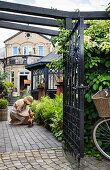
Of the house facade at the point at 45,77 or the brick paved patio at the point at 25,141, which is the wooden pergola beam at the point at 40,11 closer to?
the brick paved patio at the point at 25,141

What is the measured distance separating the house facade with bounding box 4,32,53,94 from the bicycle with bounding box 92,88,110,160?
1977cm

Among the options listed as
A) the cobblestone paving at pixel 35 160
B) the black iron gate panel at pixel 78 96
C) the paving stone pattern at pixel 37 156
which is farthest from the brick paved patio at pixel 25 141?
the black iron gate panel at pixel 78 96

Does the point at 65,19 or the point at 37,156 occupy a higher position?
the point at 65,19

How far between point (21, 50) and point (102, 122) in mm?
22365

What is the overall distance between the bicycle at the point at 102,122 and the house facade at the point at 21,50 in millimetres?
19767

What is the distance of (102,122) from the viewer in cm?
353

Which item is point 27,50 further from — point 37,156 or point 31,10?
point 37,156

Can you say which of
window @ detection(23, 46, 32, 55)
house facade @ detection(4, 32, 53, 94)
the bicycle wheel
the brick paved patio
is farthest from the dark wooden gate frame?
window @ detection(23, 46, 32, 55)

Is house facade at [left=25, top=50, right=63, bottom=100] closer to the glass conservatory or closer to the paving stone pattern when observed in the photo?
the glass conservatory

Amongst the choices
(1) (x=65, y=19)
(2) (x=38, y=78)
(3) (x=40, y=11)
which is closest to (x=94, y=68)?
(1) (x=65, y=19)

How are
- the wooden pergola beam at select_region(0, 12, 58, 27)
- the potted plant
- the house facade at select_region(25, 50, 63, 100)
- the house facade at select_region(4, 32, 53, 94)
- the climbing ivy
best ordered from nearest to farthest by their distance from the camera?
1. the climbing ivy
2. the wooden pergola beam at select_region(0, 12, 58, 27)
3. the potted plant
4. the house facade at select_region(25, 50, 63, 100)
5. the house facade at select_region(4, 32, 53, 94)

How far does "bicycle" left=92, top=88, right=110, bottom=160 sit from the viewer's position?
3.15 metres

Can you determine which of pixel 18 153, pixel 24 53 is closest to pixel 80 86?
pixel 18 153

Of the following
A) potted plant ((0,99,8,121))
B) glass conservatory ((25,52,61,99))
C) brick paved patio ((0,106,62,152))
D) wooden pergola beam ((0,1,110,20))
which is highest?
wooden pergola beam ((0,1,110,20))
